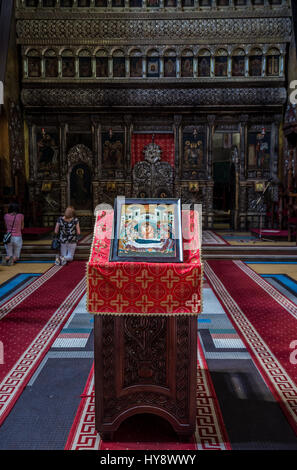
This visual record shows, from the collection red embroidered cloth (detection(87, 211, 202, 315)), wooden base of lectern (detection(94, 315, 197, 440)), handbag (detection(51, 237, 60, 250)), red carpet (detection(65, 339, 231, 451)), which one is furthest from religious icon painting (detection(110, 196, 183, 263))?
handbag (detection(51, 237, 60, 250))

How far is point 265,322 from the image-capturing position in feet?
14.7

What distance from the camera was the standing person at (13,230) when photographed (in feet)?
25.5

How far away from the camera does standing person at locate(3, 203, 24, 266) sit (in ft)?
25.5

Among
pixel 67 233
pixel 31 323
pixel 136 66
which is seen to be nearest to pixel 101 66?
pixel 136 66

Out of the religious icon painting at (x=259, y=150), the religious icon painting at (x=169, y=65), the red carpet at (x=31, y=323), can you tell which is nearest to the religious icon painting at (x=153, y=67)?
the religious icon painting at (x=169, y=65)

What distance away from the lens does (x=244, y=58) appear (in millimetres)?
13477

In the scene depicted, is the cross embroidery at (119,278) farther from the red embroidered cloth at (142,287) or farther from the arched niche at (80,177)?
the arched niche at (80,177)

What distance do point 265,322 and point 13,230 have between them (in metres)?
5.62

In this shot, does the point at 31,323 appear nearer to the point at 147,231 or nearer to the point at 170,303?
the point at 147,231

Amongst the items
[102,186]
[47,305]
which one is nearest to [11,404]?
[47,305]

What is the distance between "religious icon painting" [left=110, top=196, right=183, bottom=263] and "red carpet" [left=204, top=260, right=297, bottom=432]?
4.82ft

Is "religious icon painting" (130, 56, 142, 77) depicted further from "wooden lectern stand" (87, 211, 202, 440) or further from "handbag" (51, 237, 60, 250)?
"wooden lectern stand" (87, 211, 202, 440)

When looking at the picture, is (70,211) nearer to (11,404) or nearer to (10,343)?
(10,343)

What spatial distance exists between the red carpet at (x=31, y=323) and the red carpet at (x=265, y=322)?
207cm
